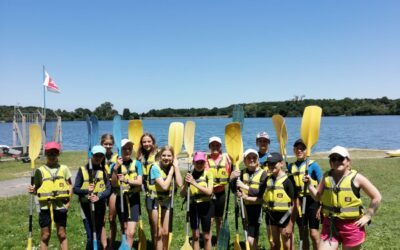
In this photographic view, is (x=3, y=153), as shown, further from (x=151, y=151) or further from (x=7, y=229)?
(x=151, y=151)

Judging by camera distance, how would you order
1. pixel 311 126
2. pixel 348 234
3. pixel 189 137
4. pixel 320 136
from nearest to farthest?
pixel 348 234 < pixel 311 126 < pixel 189 137 < pixel 320 136

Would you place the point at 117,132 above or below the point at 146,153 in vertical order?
above

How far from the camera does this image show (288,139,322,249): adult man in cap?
4.71m

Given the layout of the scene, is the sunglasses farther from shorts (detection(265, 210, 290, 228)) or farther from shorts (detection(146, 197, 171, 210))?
shorts (detection(146, 197, 171, 210))

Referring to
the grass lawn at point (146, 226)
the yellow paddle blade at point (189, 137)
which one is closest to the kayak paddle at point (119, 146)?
the grass lawn at point (146, 226)

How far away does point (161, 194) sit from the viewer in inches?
194

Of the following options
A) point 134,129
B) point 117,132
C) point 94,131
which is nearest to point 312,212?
point 134,129

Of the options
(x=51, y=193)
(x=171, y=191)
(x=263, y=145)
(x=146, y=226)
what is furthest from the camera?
(x=146, y=226)

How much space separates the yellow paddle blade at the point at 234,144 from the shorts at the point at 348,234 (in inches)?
76.4

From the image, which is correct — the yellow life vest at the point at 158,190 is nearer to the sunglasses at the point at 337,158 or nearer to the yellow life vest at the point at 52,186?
the yellow life vest at the point at 52,186

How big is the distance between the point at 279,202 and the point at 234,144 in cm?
136

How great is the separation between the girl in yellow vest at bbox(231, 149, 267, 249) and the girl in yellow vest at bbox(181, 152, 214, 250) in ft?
1.49

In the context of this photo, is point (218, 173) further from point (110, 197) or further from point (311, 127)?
point (110, 197)

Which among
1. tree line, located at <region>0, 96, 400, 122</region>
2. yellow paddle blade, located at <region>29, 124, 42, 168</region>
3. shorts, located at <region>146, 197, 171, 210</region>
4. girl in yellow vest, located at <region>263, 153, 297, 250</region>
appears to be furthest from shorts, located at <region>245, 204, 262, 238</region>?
tree line, located at <region>0, 96, 400, 122</region>
